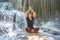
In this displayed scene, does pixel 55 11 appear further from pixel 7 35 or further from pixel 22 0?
pixel 7 35

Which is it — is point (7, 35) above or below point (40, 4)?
below

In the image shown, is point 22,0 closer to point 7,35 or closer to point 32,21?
point 32,21

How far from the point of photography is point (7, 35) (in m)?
8.62

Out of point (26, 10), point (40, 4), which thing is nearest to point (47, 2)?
point (40, 4)

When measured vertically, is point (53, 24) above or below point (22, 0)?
below

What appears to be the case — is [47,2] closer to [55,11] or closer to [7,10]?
[55,11]

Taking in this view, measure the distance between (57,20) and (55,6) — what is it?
1.74ft

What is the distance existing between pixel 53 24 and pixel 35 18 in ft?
2.33

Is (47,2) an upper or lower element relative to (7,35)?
upper

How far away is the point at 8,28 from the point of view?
8.62 metres

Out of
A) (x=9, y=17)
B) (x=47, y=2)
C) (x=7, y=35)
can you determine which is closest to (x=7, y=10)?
(x=9, y=17)

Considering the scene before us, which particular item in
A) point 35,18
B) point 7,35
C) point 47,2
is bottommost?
point 7,35

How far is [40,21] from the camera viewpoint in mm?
8664

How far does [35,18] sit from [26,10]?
0.45 m
